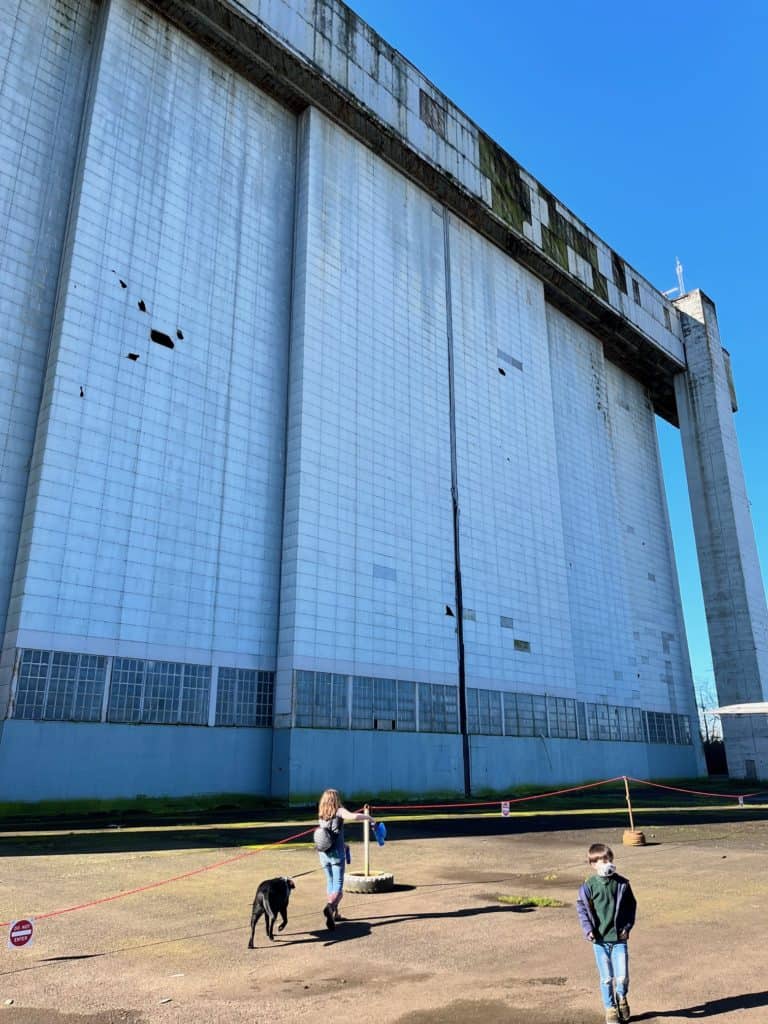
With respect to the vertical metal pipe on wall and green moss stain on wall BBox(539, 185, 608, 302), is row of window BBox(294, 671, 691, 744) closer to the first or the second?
the vertical metal pipe on wall

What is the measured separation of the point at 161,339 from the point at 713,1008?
2468 centimetres

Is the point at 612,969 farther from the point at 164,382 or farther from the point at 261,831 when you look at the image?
the point at 164,382

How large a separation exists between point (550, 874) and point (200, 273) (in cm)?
2384

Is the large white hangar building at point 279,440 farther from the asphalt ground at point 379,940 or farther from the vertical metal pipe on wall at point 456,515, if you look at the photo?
the asphalt ground at point 379,940

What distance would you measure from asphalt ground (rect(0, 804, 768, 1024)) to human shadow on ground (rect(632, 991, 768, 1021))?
0.02 m

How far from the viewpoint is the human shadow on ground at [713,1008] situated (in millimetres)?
5527

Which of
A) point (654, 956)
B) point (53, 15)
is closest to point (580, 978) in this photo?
point (654, 956)

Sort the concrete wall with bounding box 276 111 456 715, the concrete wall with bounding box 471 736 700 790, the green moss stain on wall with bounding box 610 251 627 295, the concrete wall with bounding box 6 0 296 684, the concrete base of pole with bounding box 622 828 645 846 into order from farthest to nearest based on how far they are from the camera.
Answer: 1. the green moss stain on wall with bounding box 610 251 627 295
2. the concrete wall with bounding box 471 736 700 790
3. the concrete wall with bounding box 276 111 456 715
4. the concrete wall with bounding box 6 0 296 684
5. the concrete base of pole with bounding box 622 828 645 846

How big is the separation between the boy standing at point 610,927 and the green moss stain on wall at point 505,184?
130 feet

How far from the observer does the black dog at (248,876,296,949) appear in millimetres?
7594

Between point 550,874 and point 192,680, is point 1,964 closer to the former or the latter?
point 550,874

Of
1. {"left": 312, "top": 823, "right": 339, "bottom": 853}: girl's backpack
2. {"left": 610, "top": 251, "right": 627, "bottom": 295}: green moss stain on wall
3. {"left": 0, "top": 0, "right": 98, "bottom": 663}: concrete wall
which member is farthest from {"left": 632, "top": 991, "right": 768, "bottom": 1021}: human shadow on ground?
{"left": 610, "top": 251, "right": 627, "bottom": 295}: green moss stain on wall

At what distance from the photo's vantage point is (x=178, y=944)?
7.64 metres

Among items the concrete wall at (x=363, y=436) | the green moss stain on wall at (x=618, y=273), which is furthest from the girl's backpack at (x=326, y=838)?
the green moss stain on wall at (x=618, y=273)
